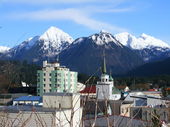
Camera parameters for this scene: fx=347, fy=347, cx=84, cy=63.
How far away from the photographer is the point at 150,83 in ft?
200

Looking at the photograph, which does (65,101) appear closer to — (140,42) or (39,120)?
(39,120)

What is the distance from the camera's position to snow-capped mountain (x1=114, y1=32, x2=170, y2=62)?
15462 centimetres

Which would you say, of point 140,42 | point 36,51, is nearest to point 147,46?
point 140,42

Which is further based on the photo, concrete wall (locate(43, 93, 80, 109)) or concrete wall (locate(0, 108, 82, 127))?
concrete wall (locate(43, 93, 80, 109))

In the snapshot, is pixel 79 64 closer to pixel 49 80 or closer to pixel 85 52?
pixel 85 52

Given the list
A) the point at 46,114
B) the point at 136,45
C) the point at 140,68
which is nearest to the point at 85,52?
the point at 140,68

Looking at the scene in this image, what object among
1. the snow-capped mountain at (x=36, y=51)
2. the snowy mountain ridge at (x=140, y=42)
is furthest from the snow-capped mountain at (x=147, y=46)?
the snow-capped mountain at (x=36, y=51)

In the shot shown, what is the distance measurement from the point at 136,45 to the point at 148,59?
906 inches

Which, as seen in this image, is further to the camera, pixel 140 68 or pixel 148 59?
pixel 148 59

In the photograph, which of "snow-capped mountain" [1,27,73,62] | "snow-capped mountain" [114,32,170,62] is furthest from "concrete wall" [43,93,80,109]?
"snow-capped mountain" [114,32,170,62]

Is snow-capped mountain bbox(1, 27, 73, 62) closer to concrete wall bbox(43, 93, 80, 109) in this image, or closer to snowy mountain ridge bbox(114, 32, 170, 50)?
concrete wall bbox(43, 93, 80, 109)

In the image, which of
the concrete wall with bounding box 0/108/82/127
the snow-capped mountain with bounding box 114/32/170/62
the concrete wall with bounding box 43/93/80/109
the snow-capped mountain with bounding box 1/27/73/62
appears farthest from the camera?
the snow-capped mountain with bounding box 114/32/170/62

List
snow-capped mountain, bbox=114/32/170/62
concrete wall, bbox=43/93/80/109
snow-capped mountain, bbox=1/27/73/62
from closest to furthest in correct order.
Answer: concrete wall, bbox=43/93/80/109 < snow-capped mountain, bbox=1/27/73/62 < snow-capped mountain, bbox=114/32/170/62

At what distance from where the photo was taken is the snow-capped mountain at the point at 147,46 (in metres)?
155
